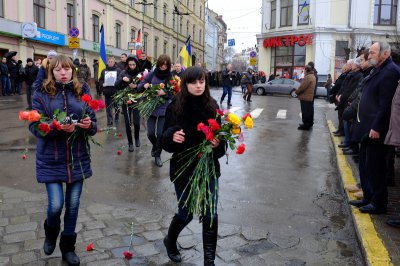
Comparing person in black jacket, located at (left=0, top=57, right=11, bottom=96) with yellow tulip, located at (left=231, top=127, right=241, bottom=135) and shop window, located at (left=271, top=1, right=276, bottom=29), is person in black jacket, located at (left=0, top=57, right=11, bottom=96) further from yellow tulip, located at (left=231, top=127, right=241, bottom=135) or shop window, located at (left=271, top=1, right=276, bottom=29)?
shop window, located at (left=271, top=1, right=276, bottom=29)

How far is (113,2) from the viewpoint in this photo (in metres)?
34.0

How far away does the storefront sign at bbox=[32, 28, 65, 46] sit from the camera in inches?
984

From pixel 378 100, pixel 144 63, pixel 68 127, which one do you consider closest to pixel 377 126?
pixel 378 100

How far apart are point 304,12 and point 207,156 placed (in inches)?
1510

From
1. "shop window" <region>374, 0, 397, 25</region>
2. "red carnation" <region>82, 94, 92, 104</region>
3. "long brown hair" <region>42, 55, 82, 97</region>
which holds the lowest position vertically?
"red carnation" <region>82, 94, 92, 104</region>

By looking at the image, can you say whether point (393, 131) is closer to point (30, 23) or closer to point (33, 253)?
point (33, 253)

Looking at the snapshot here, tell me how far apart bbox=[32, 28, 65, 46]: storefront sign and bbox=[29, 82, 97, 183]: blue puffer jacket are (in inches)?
920

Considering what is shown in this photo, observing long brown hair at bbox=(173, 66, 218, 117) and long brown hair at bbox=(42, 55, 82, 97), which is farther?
long brown hair at bbox=(42, 55, 82, 97)

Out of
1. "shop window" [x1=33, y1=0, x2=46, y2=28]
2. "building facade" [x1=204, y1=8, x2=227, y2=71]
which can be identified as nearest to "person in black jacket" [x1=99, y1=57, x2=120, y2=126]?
"shop window" [x1=33, y1=0, x2=46, y2=28]

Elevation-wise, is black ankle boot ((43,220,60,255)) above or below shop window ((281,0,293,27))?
below

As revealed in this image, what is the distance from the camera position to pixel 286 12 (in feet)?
132

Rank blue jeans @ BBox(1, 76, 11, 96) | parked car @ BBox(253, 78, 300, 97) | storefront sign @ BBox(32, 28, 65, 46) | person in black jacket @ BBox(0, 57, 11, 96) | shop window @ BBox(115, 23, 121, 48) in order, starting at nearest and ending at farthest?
person in black jacket @ BBox(0, 57, 11, 96) → blue jeans @ BBox(1, 76, 11, 96) → storefront sign @ BBox(32, 28, 65, 46) → parked car @ BBox(253, 78, 300, 97) → shop window @ BBox(115, 23, 121, 48)

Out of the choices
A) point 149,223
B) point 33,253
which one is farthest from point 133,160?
point 33,253

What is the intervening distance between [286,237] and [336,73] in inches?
1424
